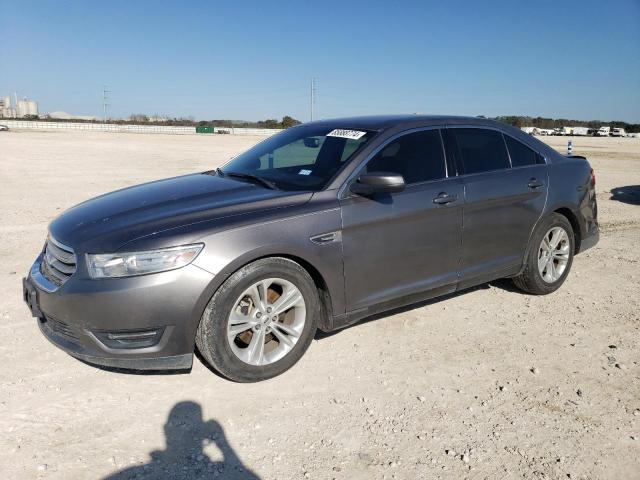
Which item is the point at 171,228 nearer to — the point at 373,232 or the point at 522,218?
the point at 373,232

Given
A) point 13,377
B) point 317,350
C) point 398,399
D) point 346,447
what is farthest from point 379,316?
point 13,377

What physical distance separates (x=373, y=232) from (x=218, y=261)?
46.3 inches

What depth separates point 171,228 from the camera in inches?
124

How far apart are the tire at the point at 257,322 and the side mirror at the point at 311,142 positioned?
135 cm

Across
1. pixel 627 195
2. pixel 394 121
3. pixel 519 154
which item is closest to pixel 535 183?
pixel 519 154

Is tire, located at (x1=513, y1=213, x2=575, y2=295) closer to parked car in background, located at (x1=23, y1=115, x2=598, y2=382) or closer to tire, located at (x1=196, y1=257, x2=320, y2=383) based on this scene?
parked car in background, located at (x1=23, y1=115, x2=598, y2=382)

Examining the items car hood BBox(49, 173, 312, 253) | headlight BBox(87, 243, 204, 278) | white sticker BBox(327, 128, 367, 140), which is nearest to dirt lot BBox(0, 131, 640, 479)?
headlight BBox(87, 243, 204, 278)

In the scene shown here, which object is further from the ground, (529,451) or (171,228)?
(171,228)

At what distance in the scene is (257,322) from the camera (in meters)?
3.36

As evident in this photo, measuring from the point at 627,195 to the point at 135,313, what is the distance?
39.2 ft

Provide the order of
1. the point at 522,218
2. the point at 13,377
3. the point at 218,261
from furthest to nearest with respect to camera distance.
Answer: the point at 522,218 → the point at 13,377 → the point at 218,261

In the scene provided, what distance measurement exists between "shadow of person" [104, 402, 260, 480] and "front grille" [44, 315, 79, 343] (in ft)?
2.52

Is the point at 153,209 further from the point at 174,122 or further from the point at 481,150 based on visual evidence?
the point at 174,122

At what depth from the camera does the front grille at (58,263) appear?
126 inches
